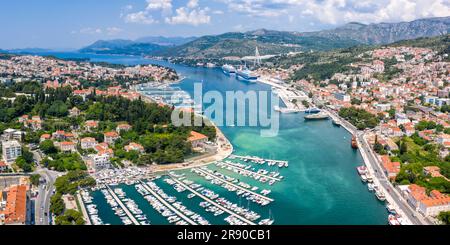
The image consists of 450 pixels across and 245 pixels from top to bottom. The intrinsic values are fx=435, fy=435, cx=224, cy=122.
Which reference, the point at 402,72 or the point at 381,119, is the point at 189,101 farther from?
the point at 402,72

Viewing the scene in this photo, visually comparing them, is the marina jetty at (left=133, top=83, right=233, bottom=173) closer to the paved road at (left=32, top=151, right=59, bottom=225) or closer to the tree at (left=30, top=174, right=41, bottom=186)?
the paved road at (left=32, top=151, right=59, bottom=225)

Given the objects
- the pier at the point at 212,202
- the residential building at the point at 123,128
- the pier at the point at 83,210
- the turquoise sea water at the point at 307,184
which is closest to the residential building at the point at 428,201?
the turquoise sea water at the point at 307,184

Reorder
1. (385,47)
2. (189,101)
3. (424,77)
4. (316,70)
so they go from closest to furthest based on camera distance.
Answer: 1. (189,101)
2. (424,77)
3. (316,70)
4. (385,47)

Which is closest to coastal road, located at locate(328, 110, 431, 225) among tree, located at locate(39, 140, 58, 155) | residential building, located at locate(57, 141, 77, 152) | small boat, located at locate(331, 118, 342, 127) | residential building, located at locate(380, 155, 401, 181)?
residential building, located at locate(380, 155, 401, 181)

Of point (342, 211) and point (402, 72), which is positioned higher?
point (402, 72)

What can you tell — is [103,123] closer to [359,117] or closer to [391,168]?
[391,168]

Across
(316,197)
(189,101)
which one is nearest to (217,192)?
(316,197)
